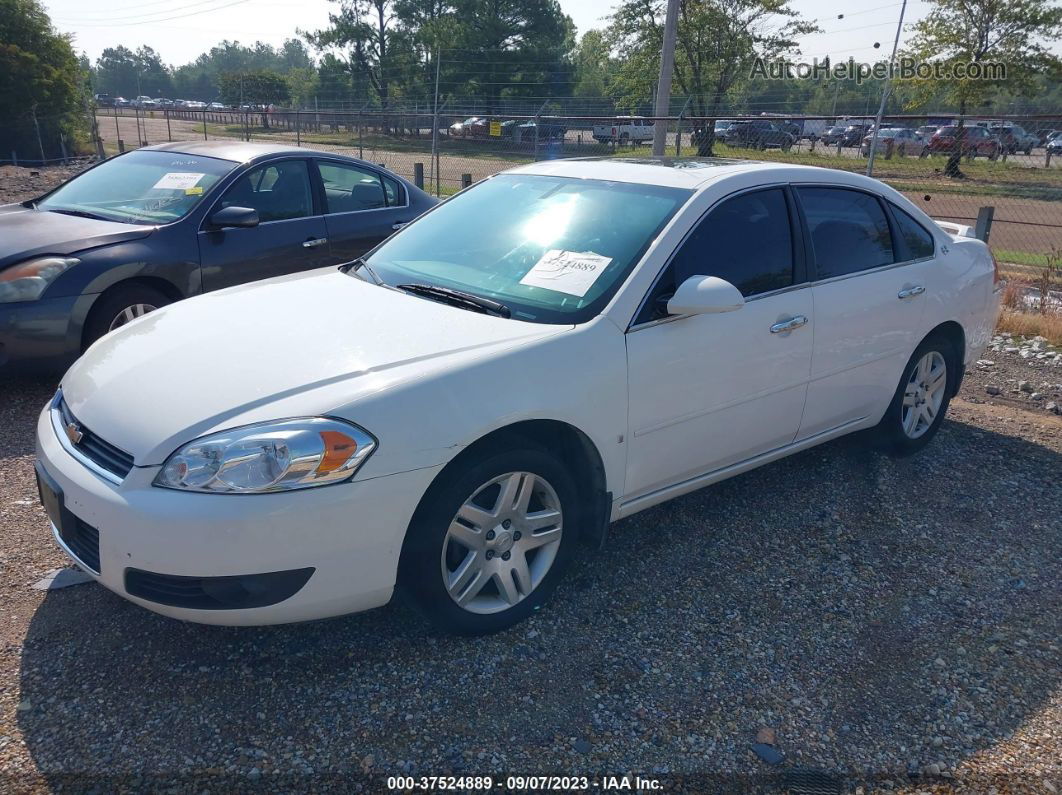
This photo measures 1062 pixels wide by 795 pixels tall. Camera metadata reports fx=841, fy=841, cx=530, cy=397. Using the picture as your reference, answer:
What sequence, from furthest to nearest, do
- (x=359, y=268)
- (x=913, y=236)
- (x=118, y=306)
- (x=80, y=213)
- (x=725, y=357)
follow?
(x=80, y=213)
(x=118, y=306)
(x=913, y=236)
(x=359, y=268)
(x=725, y=357)

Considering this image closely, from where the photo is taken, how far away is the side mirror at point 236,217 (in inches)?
222

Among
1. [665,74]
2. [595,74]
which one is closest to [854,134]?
[665,74]

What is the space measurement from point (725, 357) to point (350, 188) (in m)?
4.20

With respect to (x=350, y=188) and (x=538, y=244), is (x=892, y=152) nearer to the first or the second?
(x=350, y=188)

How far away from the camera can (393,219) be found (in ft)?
22.3

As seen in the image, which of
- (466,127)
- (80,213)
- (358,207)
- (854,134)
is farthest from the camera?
(854,134)

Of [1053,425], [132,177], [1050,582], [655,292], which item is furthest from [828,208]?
[132,177]

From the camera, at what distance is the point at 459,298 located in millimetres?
3346

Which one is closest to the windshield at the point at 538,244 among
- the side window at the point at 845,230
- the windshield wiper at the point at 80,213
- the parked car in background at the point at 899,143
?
the side window at the point at 845,230

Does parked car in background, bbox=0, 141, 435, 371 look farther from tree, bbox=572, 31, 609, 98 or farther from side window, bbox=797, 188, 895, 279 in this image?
tree, bbox=572, 31, 609, 98

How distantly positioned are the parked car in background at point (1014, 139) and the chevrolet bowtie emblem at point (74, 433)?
14.4 meters

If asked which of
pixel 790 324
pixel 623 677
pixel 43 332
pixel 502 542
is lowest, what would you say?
pixel 623 677

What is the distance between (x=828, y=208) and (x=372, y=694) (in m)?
3.09

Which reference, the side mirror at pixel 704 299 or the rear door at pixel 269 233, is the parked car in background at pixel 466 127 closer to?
the rear door at pixel 269 233
